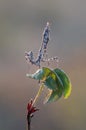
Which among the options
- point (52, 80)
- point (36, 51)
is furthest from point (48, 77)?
point (36, 51)

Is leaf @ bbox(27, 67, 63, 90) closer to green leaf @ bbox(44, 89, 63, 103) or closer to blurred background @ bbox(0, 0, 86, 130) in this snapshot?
green leaf @ bbox(44, 89, 63, 103)

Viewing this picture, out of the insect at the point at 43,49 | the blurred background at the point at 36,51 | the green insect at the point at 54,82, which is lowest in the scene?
the green insect at the point at 54,82

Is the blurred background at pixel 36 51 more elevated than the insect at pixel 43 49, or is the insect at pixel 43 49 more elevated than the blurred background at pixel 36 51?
the blurred background at pixel 36 51

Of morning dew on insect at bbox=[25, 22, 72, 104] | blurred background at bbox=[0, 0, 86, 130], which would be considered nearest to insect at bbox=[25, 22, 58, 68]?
morning dew on insect at bbox=[25, 22, 72, 104]

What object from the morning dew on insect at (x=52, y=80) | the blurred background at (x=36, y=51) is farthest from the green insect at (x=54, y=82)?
the blurred background at (x=36, y=51)

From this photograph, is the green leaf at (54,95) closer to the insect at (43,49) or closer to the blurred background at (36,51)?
the insect at (43,49)
